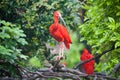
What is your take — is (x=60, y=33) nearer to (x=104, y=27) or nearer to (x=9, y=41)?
(x=104, y=27)

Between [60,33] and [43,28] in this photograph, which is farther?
[43,28]

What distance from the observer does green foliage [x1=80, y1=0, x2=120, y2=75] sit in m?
4.51

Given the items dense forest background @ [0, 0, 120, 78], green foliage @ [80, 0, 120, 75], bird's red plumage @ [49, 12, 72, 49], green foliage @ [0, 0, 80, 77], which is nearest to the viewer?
dense forest background @ [0, 0, 120, 78]

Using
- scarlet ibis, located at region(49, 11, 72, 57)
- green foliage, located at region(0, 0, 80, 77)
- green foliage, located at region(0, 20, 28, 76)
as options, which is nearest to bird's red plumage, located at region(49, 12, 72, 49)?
scarlet ibis, located at region(49, 11, 72, 57)

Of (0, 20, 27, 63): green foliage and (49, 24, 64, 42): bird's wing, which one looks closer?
(0, 20, 27, 63): green foliage

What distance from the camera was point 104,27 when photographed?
475 centimetres

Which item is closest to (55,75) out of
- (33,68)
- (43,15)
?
(33,68)

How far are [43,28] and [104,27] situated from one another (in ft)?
3.76

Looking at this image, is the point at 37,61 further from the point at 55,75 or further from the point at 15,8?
the point at 55,75

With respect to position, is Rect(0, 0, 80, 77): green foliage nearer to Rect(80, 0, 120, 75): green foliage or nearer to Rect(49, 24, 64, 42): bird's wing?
Rect(49, 24, 64, 42): bird's wing

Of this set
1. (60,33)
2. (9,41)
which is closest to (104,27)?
(60,33)

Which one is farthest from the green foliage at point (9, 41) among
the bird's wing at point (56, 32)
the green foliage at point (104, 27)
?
the green foliage at point (104, 27)

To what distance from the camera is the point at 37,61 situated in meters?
6.22

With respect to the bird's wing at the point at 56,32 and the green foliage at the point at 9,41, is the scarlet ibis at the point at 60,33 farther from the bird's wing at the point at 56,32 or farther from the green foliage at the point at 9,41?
the green foliage at the point at 9,41
